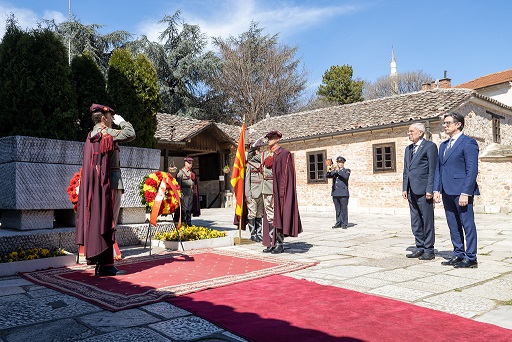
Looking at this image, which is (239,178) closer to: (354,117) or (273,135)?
(273,135)

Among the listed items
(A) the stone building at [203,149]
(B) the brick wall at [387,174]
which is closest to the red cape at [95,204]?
(B) the brick wall at [387,174]

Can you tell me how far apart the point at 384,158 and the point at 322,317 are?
49.4 ft

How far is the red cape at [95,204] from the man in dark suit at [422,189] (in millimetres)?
4096

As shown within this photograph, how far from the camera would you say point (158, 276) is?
16.1ft

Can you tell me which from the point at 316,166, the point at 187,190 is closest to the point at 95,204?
the point at 187,190

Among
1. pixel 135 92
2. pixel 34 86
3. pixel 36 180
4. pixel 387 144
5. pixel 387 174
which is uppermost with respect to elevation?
pixel 135 92

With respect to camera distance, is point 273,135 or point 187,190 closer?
point 273,135

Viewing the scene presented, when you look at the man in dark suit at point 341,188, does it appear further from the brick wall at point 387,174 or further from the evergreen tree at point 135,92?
the brick wall at point 387,174

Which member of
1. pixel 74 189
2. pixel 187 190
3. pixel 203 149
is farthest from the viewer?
pixel 203 149

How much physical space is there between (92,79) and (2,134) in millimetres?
1839

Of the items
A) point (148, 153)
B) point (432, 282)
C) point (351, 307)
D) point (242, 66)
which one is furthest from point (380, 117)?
point (242, 66)

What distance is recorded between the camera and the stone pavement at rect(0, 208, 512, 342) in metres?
2.97

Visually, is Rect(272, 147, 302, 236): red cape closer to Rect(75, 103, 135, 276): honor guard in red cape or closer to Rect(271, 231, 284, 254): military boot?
Rect(271, 231, 284, 254): military boot

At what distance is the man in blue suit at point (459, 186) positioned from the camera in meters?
5.22
